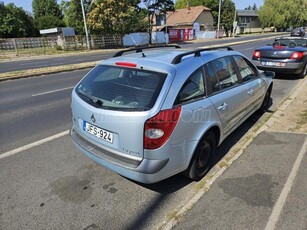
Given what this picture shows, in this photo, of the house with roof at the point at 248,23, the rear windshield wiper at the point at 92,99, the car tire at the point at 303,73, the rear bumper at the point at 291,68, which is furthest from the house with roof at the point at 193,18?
the rear windshield wiper at the point at 92,99

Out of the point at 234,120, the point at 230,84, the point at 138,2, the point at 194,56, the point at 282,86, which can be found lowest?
the point at 282,86

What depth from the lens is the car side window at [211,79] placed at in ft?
11.4

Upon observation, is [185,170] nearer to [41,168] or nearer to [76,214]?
[76,214]

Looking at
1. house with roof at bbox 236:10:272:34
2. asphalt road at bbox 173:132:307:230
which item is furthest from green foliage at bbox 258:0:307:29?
asphalt road at bbox 173:132:307:230

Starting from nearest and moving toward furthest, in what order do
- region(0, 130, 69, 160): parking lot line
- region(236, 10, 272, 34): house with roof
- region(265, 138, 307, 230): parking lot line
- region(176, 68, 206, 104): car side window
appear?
region(265, 138, 307, 230): parking lot line < region(176, 68, 206, 104): car side window < region(0, 130, 69, 160): parking lot line < region(236, 10, 272, 34): house with roof

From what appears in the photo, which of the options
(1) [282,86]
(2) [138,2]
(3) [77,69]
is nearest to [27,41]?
(2) [138,2]

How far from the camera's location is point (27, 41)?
2970 cm

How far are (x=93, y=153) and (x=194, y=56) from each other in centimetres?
176

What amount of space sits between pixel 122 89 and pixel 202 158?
1355mm

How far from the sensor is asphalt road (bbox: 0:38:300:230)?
2777 mm

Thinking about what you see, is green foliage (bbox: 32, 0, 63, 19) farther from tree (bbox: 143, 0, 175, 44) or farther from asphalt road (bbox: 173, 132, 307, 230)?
asphalt road (bbox: 173, 132, 307, 230)

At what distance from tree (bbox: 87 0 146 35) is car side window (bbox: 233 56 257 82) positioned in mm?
30397

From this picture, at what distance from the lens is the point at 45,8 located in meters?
72.6

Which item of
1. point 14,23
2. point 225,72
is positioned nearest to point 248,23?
point 14,23
